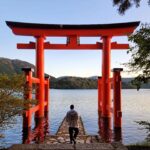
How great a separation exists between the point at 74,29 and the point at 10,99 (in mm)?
11580

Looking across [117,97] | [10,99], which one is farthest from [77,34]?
[10,99]

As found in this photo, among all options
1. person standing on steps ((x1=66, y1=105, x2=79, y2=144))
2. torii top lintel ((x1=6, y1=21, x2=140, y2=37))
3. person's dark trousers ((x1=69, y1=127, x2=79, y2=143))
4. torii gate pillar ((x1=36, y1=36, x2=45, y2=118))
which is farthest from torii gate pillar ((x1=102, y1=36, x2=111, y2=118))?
person standing on steps ((x1=66, y1=105, x2=79, y2=144))

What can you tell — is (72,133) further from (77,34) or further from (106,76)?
(77,34)

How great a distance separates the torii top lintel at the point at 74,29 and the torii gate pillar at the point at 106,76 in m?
0.59

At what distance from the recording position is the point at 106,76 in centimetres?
2059

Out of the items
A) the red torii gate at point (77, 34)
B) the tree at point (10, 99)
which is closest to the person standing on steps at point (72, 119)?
the tree at point (10, 99)

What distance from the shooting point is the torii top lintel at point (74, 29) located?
20266mm

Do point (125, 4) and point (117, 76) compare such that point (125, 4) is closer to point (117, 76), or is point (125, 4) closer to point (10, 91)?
point (10, 91)

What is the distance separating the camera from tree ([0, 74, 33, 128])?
9510 mm

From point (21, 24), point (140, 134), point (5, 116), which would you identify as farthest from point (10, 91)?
point (140, 134)

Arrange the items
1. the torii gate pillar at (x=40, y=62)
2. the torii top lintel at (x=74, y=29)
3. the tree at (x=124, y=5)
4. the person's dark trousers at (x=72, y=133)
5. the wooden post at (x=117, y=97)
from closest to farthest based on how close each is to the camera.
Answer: the tree at (x=124, y=5) < the person's dark trousers at (x=72, y=133) < the wooden post at (x=117, y=97) < the torii top lintel at (x=74, y=29) < the torii gate pillar at (x=40, y=62)

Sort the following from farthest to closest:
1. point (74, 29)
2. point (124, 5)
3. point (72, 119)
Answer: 1. point (74, 29)
2. point (72, 119)
3. point (124, 5)

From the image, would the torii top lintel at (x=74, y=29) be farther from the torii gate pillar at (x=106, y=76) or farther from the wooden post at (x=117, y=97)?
the wooden post at (x=117, y=97)

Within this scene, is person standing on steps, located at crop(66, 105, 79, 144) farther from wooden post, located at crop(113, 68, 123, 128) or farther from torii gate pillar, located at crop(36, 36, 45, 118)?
torii gate pillar, located at crop(36, 36, 45, 118)
